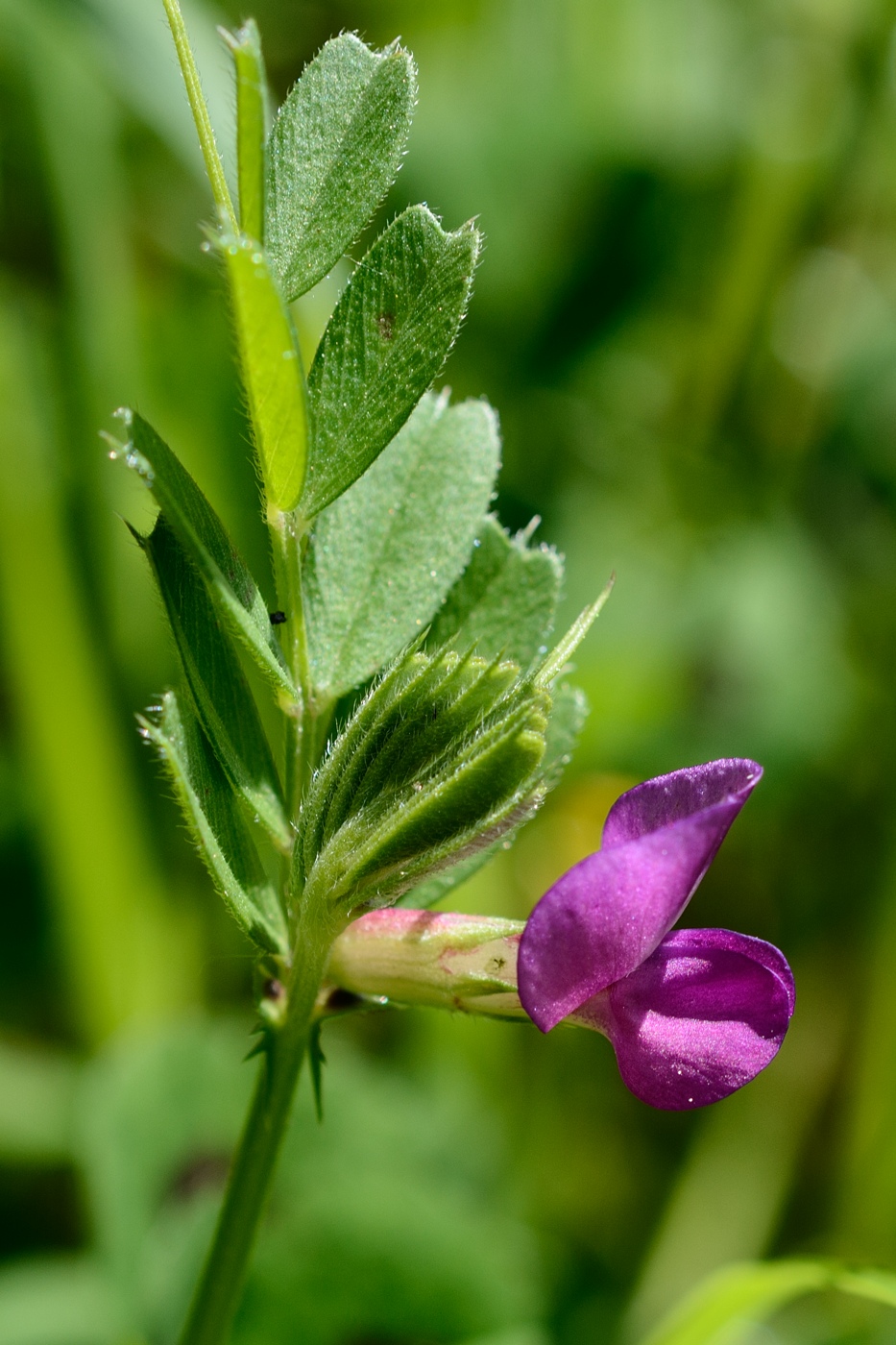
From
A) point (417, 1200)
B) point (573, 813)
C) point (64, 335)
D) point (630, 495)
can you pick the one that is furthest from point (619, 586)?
point (417, 1200)

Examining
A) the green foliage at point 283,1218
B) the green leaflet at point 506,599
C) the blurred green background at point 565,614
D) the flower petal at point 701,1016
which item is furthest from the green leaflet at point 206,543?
the green foliage at point 283,1218

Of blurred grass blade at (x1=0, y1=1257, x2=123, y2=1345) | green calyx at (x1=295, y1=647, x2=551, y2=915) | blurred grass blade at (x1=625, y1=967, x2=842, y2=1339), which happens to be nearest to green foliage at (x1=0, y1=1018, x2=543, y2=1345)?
blurred grass blade at (x1=0, y1=1257, x2=123, y2=1345)

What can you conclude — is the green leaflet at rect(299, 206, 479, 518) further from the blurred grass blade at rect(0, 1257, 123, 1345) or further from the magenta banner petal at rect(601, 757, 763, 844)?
the blurred grass blade at rect(0, 1257, 123, 1345)

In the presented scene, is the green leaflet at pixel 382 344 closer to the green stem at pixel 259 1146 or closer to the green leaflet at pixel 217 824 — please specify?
the green leaflet at pixel 217 824

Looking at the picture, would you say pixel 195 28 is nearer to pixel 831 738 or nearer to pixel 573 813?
pixel 573 813

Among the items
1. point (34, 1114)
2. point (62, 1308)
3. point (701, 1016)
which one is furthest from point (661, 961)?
point (34, 1114)

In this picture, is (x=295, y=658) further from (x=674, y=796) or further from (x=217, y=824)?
(x=674, y=796)

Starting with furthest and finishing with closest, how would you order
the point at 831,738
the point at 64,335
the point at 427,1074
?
the point at 831,738 < the point at 64,335 < the point at 427,1074
